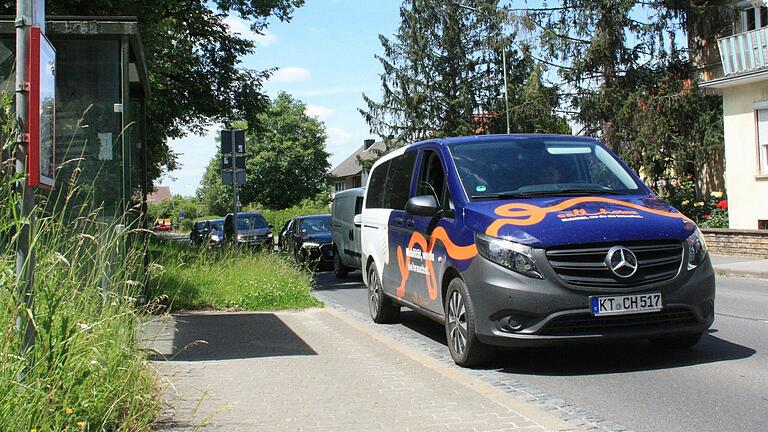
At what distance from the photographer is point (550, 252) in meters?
5.90

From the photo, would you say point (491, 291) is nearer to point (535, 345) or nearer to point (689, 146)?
point (535, 345)

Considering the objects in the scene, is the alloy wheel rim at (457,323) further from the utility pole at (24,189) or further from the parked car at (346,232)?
the parked car at (346,232)

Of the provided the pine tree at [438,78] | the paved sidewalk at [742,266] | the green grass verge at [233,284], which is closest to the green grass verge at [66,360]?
the green grass verge at [233,284]

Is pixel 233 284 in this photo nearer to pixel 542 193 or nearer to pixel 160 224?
pixel 160 224

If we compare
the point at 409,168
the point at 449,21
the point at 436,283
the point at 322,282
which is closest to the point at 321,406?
the point at 436,283

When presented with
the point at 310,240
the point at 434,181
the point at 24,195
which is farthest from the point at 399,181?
the point at 310,240

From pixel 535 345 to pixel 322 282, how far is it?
11677mm

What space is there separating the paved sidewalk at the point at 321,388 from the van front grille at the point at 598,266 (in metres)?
1.09

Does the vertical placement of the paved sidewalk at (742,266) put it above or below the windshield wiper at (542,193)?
below

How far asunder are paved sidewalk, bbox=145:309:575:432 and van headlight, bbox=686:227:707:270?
199 cm

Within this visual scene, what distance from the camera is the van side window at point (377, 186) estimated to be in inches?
379

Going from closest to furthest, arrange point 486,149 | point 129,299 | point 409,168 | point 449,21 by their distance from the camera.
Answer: point 129,299 → point 486,149 → point 409,168 → point 449,21

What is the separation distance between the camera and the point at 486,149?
7547mm

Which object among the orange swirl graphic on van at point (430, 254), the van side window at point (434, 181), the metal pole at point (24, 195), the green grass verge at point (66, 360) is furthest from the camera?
the van side window at point (434, 181)
